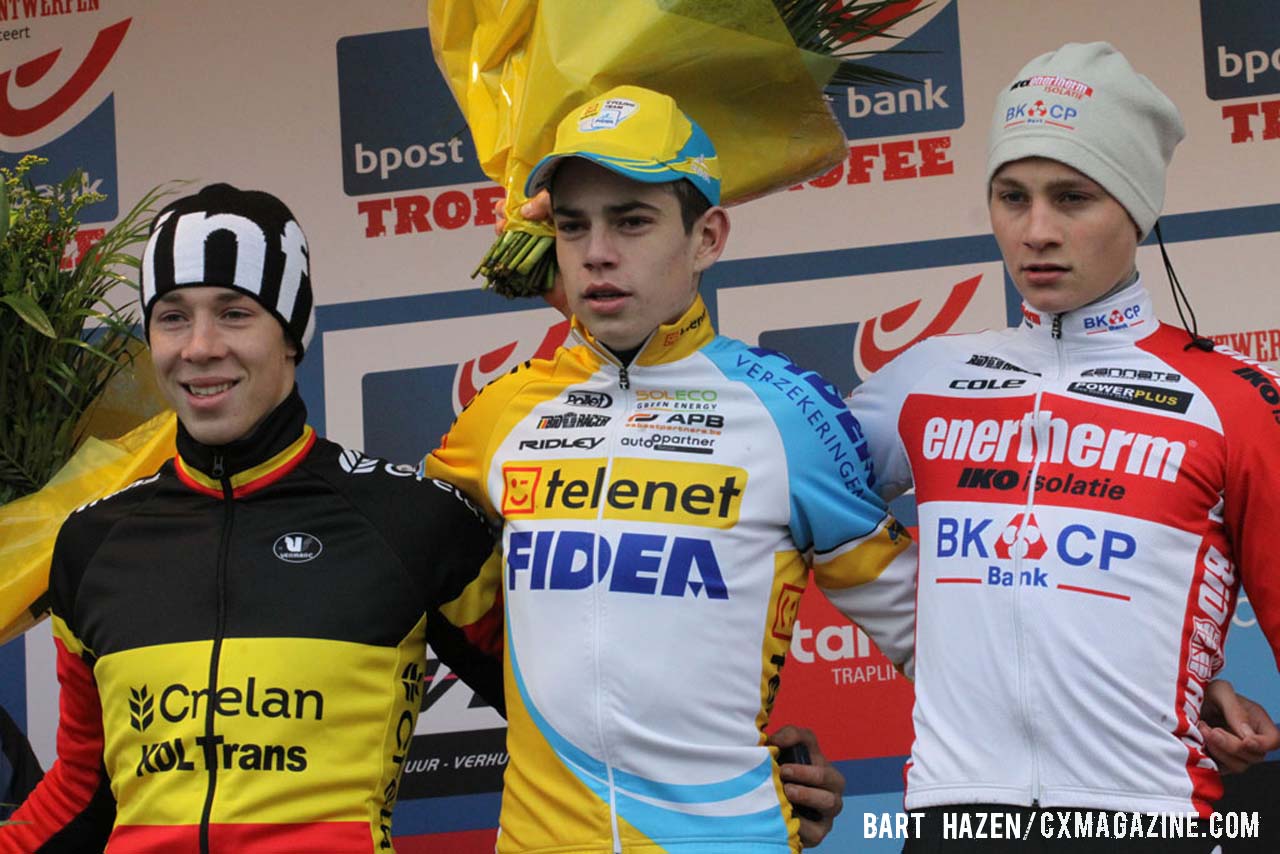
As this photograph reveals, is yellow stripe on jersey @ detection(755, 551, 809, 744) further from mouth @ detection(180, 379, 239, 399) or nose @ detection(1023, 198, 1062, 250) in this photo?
mouth @ detection(180, 379, 239, 399)

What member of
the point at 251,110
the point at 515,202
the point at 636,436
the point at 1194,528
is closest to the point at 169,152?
the point at 251,110

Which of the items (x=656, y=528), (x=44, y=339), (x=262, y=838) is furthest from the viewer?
(x=44, y=339)

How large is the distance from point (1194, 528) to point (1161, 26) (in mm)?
1537

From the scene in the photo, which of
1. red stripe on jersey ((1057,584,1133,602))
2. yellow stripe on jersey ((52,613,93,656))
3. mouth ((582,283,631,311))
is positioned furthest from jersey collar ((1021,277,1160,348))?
yellow stripe on jersey ((52,613,93,656))

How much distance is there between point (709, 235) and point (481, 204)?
4.14 feet

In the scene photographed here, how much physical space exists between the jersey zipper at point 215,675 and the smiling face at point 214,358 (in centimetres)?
6

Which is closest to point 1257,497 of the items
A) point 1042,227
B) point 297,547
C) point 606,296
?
point 1042,227

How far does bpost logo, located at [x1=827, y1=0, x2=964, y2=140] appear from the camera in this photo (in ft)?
10.8

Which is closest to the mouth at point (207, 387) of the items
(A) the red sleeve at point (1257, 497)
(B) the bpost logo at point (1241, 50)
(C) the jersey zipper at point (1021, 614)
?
(C) the jersey zipper at point (1021, 614)

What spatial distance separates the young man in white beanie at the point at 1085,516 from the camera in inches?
78.6

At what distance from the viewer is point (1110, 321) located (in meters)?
2.15

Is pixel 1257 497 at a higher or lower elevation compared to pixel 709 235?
lower

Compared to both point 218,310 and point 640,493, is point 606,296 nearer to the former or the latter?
point 640,493

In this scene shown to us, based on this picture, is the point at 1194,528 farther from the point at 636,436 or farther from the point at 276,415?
the point at 276,415
